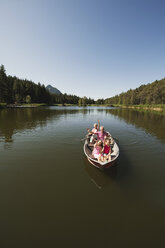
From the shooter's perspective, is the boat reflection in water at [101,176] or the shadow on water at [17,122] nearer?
the boat reflection in water at [101,176]

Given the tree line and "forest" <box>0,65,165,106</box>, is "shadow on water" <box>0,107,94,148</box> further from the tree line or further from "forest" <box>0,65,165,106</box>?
"forest" <box>0,65,165,106</box>

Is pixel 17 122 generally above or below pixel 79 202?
above

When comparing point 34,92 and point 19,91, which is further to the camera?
point 34,92

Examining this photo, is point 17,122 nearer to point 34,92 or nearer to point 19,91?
point 19,91

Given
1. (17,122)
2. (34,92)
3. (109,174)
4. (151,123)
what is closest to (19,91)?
(34,92)

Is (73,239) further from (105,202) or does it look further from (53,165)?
(53,165)

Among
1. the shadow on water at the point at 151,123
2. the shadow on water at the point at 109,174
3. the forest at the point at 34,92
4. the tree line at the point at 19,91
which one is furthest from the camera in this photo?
the tree line at the point at 19,91

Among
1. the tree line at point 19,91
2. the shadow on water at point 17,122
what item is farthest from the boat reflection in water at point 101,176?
the tree line at point 19,91

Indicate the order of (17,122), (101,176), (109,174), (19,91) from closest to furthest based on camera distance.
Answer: (101,176), (109,174), (17,122), (19,91)

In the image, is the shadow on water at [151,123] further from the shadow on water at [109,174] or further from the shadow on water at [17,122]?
the shadow on water at [17,122]

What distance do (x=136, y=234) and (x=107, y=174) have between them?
10.9 feet

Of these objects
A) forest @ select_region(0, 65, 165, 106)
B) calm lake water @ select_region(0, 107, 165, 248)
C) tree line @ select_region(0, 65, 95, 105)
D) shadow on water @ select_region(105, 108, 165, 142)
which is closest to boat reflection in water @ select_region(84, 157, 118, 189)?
calm lake water @ select_region(0, 107, 165, 248)

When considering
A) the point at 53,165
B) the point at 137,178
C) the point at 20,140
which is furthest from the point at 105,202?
the point at 20,140

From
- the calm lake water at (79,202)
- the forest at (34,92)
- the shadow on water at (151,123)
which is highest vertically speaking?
the forest at (34,92)
